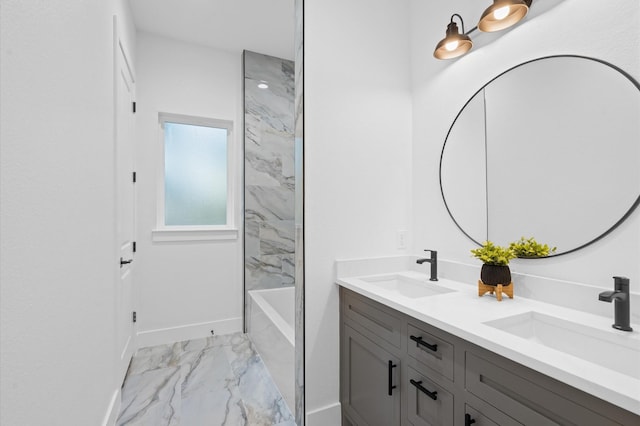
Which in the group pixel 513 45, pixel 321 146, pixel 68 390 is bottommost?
pixel 68 390

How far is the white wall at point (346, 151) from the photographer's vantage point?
1.83 metres

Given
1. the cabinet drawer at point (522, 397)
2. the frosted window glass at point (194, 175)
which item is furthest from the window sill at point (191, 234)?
the cabinet drawer at point (522, 397)

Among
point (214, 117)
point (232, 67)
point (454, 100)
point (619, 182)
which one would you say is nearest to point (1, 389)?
point (619, 182)

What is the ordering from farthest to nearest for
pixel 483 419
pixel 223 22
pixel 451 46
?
1. pixel 223 22
2. pixel 451 46
3. pixel 483 419

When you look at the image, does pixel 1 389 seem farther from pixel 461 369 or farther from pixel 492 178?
pixel 492 178

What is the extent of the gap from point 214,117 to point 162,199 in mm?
1018

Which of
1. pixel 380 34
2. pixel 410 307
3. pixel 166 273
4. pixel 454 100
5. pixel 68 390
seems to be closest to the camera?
pixel 68 390

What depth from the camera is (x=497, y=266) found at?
1.41 m

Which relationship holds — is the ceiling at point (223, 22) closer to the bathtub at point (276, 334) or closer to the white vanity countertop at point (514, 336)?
the white vanity countertop at point (514, 336)

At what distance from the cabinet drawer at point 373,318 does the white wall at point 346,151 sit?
15cm

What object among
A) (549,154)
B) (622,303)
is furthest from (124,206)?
(622,303)

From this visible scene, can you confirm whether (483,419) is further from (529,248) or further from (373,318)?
(529,248)

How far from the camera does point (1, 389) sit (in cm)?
68

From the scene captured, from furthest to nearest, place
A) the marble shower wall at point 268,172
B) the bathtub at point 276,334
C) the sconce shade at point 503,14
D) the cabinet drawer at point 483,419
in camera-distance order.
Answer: the marble shower wall at point 268,172 → the bathtub at point 276,334 → the sconce shade at point 503,14 → the cabinet drawer at point 483,419
